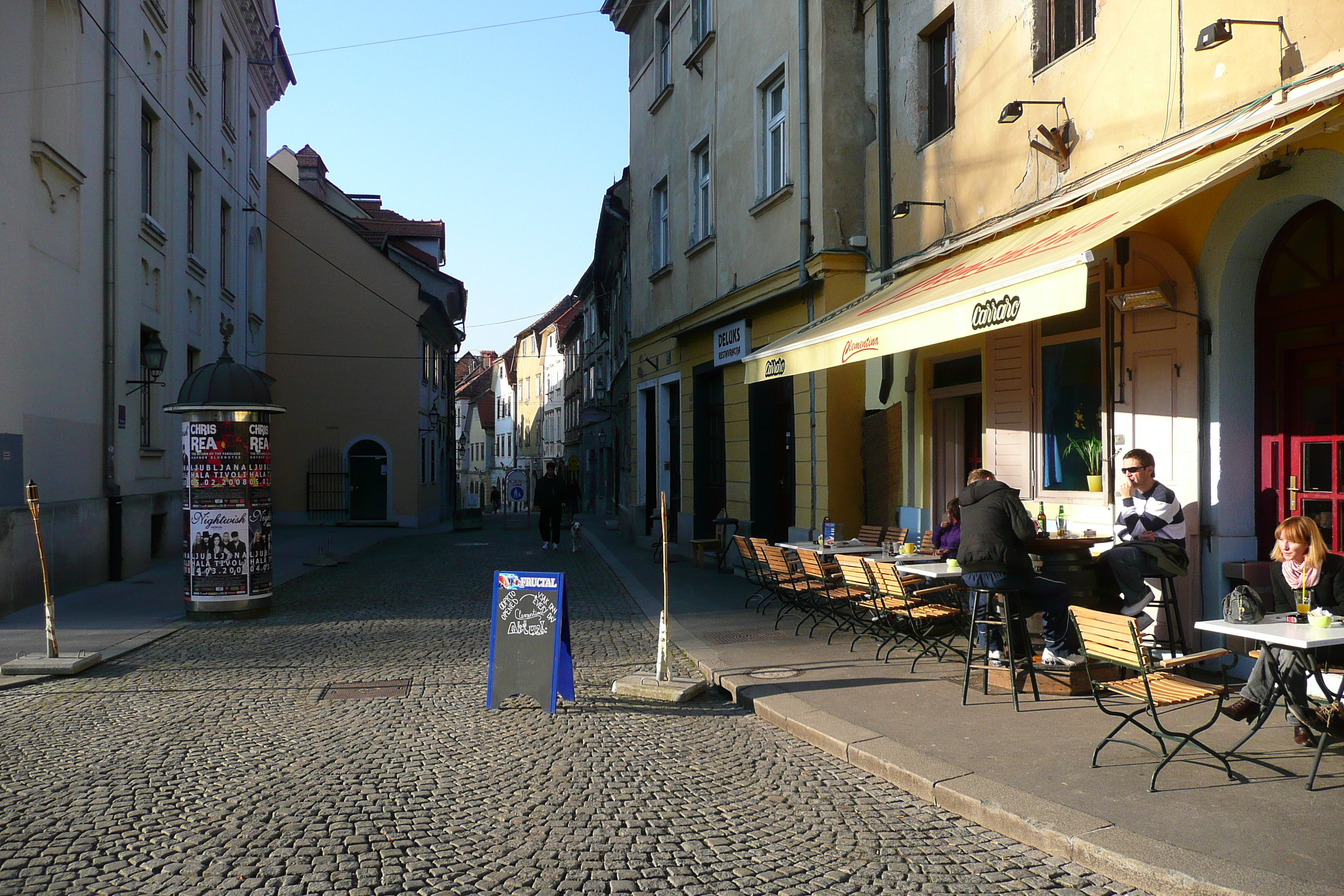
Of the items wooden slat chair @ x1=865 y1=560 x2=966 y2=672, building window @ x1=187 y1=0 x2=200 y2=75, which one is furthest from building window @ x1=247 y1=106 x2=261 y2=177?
wooden slat chair @ x1=865 y1=560 x2=966 y2=672

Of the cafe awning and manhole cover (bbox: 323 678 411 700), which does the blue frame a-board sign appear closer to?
manhole cover (bbox: 323 678 411 700)

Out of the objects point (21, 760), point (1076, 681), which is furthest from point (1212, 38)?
point (21, 760)

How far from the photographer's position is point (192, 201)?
20.2 meters

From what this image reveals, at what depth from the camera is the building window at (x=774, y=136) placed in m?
14.8

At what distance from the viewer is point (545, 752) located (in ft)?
20.3

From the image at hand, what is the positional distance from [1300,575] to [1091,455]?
132 inches

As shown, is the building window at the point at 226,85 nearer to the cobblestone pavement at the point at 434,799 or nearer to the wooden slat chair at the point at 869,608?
the cobblestone pavement at the point at 434,799

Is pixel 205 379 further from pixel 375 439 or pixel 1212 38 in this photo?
pixel 375 439

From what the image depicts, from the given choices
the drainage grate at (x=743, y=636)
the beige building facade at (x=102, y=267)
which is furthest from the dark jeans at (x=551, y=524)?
the drainage grate at (x=743, y=636)

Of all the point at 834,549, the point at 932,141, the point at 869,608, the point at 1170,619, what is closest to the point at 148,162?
the point at 932,141

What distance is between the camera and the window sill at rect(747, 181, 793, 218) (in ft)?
46.9

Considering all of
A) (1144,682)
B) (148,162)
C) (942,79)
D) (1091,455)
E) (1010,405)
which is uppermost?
(148,162)

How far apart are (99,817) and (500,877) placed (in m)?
2.04

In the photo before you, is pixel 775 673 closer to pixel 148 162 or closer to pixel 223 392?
pixel 223 392
